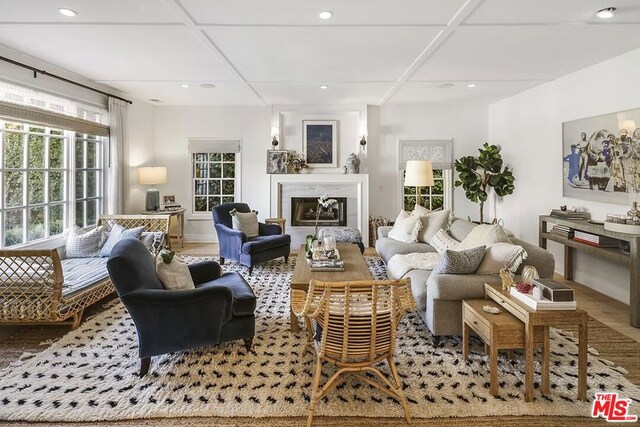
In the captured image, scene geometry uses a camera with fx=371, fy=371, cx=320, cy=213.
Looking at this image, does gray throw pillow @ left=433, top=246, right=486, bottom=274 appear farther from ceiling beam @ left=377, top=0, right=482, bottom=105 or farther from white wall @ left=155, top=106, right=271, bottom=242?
white wall @ left=155, top=106, right=271, bottom=242

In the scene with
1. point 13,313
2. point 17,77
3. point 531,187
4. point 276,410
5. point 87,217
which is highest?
point 17,77

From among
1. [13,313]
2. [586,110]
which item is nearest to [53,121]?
[13,313]

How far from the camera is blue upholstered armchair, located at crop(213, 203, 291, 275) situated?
4987 mm

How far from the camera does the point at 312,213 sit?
719 centimetres

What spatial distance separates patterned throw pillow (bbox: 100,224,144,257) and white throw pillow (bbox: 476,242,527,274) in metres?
3.81

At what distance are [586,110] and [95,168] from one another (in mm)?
6824

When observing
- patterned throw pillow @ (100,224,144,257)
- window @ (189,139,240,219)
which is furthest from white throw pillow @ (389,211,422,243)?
window @ (189,139,240,219)

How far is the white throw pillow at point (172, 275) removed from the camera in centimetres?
277

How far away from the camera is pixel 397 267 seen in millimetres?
3771

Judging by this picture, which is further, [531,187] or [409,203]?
[409,203]

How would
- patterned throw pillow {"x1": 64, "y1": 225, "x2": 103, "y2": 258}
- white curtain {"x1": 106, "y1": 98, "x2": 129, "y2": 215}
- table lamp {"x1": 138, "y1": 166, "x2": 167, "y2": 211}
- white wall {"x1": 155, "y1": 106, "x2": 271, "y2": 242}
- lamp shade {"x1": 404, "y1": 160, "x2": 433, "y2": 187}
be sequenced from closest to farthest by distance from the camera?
patterned throw pillow {"x1": 64, "y1": 225, "x2": 103, "y2": 258} < white curtain {"x1": 106, "y1": 98, "x2": 129, "y2": 215} < lamp shade {"x1": 404, "y1": 160, "x2": 433, "y2": 187} < table lamp {"x1": 138, "y1": 166, "x2": 167, "y2": 211} < white wall {"x1": 155, "y1": 106, "x2": 271, "y2": 242}

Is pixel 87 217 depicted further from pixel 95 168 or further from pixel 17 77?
pixel 17 77

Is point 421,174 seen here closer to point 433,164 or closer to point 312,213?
point 433,164

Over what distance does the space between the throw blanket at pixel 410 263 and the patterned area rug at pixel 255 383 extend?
26.5 inches
